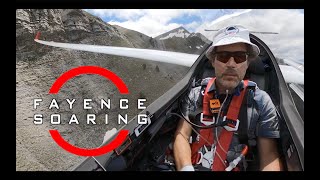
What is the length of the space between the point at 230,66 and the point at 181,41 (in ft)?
4.35

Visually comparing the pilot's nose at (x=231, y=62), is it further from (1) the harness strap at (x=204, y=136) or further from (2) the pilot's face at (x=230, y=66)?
(1) the harness strap at (x=204, y=136)

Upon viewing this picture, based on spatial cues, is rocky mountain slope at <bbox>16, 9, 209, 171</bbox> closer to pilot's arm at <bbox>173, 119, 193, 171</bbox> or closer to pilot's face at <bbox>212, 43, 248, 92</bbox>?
pilot's arm at <bbox>173, 119, 193, 171</bbox>

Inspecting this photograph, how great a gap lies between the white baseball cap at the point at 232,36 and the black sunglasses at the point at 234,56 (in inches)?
4.1

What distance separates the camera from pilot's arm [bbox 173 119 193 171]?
244 cm

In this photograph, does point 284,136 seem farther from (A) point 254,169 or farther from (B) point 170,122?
(B) point 170,122

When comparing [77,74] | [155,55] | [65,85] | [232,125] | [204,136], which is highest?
[155,55]

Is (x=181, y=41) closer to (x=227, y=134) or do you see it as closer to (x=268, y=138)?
(x=227, y=134)

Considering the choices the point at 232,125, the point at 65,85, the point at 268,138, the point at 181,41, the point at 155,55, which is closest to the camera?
the point at 268,138

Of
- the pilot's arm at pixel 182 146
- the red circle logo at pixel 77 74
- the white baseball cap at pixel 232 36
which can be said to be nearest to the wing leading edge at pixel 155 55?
the red circle logo at pixel 77 74

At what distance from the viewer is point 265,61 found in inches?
118

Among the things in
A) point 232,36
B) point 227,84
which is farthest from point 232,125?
point 232,36

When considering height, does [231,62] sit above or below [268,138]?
above

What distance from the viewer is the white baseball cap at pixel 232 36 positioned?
98.4 inches

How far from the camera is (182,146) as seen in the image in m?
2.53
